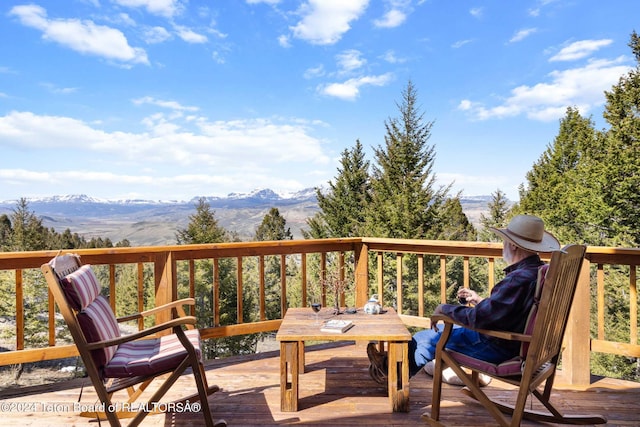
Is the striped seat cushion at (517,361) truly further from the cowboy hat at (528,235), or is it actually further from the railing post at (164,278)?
the railing post at (164,278)

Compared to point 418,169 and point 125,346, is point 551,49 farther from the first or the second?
point 125,346

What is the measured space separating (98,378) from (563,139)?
29325 mm

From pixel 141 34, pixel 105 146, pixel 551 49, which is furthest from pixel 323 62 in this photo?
pixel 105 146

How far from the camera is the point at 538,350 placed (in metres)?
1.95

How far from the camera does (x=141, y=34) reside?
11.9 metres

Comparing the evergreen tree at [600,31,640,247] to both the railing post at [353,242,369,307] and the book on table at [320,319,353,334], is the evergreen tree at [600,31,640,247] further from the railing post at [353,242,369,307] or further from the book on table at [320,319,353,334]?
the book on table at [320,319,353,334]

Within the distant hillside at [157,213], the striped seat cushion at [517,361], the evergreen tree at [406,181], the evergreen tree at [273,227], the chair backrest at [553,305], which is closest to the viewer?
the chair backrest at [553,305]

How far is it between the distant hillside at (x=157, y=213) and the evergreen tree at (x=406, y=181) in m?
8.86

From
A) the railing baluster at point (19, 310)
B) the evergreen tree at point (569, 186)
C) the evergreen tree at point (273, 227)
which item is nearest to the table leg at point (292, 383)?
the railing baluster at point (19, 310)

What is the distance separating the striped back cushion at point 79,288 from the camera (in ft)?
6.69

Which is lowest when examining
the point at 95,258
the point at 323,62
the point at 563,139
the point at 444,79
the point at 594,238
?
the point at 594,238

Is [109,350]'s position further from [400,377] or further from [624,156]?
[624,156]

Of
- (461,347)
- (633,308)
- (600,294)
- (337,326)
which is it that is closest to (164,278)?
(337,326)

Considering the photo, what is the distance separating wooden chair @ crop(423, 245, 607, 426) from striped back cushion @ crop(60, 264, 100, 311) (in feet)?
6.59
